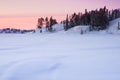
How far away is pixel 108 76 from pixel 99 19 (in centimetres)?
7875

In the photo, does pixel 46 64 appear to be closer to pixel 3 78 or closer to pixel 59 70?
pixel 59 70

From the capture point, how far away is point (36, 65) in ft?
33.7

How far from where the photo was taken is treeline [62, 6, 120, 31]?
85.8 metres

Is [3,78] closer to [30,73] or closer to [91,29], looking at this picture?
[30,73]

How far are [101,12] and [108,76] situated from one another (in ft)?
280

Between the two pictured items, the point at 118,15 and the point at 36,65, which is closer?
the point at 36,65

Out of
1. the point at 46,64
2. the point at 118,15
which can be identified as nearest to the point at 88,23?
the point at 118,15

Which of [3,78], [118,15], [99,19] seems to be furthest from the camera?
[118,15]

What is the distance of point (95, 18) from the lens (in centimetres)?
8694

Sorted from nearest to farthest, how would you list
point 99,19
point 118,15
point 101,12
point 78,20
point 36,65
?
point 36,65
point 99,19
point 101,12
point 78,20
point 118,15

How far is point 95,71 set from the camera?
29.9ft

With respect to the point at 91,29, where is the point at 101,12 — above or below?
above

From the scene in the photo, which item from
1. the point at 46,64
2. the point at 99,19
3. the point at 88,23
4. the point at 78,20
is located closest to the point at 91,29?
the point at 99,19

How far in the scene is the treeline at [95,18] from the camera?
85750 mm
